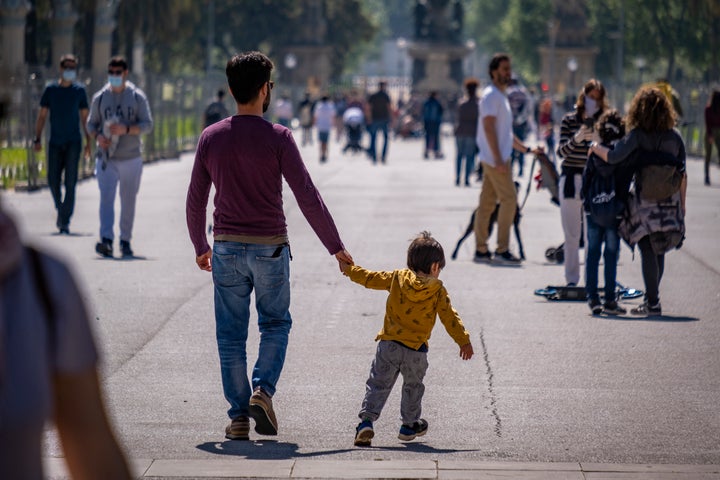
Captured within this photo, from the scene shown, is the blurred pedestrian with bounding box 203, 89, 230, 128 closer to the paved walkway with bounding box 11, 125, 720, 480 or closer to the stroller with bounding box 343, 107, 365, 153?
the paved walkway with bounding box 11, 125, 720, 480

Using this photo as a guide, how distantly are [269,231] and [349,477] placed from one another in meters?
1.26

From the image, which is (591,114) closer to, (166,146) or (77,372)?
(77,372)

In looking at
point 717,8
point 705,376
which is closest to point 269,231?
point 705,376

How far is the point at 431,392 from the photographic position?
845cm

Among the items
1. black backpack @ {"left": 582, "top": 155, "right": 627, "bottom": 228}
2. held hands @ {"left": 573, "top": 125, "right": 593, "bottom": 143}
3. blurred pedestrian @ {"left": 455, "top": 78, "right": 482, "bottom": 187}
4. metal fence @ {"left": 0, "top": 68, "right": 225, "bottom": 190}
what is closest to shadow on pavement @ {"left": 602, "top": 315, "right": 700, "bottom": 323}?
black backpack @ {"left": 582, "top": 155, "right": 627, "bottom": 228}

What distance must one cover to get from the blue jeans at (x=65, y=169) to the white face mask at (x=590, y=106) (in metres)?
6.86

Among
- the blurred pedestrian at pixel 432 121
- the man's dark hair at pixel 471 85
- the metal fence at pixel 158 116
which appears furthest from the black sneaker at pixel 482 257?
the blurred pedestrian at pixel 432 121

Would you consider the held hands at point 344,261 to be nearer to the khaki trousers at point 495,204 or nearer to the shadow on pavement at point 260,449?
the shadow on pavement at point 260,449

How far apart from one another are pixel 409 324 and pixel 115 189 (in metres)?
8.75

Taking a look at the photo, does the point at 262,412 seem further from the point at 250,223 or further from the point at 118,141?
the point at 118,141

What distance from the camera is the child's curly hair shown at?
37.4 feet

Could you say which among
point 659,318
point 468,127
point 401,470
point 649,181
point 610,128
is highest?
point 610,128

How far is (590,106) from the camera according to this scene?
1227 centimetres

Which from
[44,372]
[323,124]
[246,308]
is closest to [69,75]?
[246,308]
